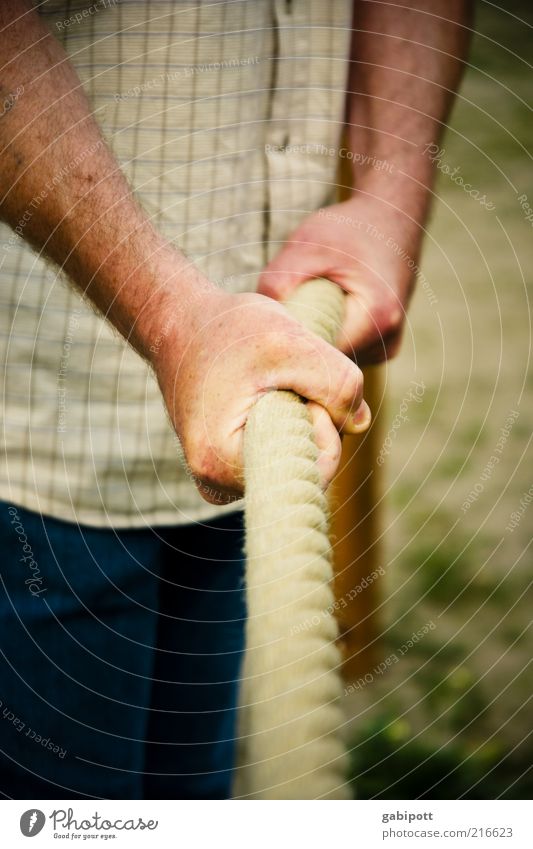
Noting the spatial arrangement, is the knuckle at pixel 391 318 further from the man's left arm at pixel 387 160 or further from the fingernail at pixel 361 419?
the fingernail at pixel 361 419

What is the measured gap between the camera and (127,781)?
2.01 feet

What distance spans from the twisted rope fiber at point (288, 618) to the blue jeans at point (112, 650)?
26 centimetres

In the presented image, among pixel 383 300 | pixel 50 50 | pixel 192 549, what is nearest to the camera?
pixel 50 50

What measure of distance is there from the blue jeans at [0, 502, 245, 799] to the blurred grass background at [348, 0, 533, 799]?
0.27m

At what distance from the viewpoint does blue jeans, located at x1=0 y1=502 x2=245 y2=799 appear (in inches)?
21.6

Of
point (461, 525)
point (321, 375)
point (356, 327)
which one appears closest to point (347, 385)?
point (321, 375)

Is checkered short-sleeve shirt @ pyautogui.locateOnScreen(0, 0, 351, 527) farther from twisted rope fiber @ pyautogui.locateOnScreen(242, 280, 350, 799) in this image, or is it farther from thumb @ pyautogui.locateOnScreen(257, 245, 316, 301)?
twisted rope fiber @ pyautogui.locateOnScreen(242, 280, 350, 799)

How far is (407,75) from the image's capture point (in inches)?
23.3

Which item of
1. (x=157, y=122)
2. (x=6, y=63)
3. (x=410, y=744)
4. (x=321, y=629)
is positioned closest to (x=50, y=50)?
(x=6, y=63)

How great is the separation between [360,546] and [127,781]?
355mm

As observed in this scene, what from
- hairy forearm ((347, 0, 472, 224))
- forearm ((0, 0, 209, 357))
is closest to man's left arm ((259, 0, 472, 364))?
hairy forearm ((347, 0, 472, 224))

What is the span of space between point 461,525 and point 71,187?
93cm

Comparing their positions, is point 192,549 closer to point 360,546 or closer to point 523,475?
point 360,546

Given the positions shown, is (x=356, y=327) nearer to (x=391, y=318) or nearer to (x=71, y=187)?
(x=391, y=318)
